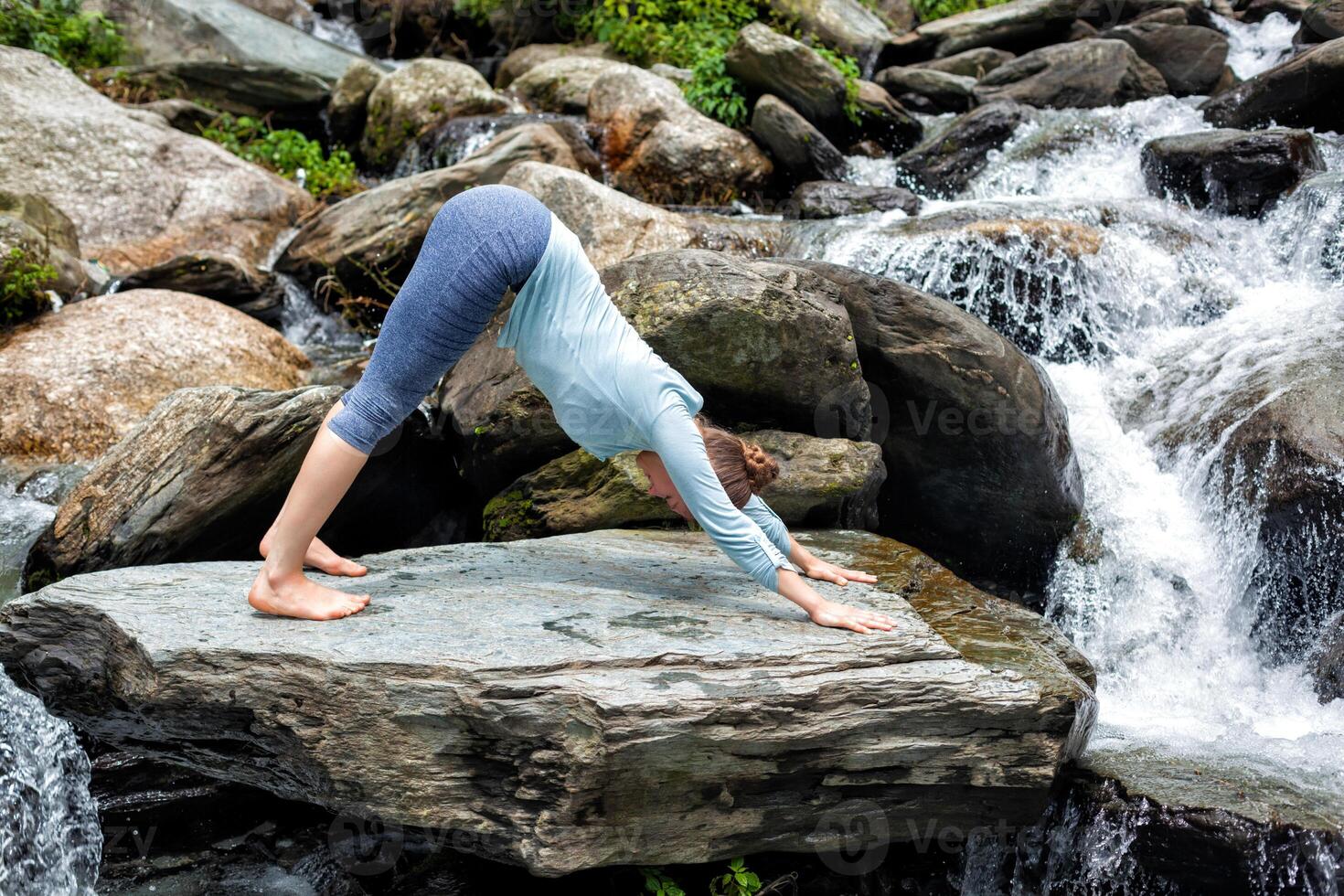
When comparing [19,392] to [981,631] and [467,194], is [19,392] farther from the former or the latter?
[981,631]

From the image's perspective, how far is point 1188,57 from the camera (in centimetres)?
1288

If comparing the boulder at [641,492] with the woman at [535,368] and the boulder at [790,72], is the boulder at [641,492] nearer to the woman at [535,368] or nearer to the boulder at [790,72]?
the woman at [535,368]

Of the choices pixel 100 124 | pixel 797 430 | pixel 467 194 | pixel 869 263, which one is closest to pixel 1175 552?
pixel 797 430

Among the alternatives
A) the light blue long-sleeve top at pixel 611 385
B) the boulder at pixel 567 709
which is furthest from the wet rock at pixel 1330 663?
the light blue long-sleeve top at pixel 611 385

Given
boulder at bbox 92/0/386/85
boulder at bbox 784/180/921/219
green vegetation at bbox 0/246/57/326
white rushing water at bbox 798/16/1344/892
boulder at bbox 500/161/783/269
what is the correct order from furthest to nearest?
boulder at bbox 92/0/386/85 → boulder at bbox 784/180/921/219 → boulder at bbox 500/161/783/269 → green vegetation at bbox 0/246/57/326 → white rushing water at bbox 798/16/1344/892

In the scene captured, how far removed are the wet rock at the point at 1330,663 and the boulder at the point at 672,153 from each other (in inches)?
266

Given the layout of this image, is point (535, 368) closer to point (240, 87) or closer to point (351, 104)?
point (351, 104)

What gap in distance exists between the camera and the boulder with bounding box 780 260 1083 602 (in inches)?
238

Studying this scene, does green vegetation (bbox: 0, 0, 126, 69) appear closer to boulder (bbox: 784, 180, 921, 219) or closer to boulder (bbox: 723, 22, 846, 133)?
boulder (bbox: 723, 22, 846, 133)

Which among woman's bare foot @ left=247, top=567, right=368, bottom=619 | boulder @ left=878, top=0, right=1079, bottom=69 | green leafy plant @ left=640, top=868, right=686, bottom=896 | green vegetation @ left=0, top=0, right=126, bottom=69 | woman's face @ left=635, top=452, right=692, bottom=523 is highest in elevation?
boulder @ left=878, top=0, right=1079, bottom=69

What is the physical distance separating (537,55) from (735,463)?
42.1 ft

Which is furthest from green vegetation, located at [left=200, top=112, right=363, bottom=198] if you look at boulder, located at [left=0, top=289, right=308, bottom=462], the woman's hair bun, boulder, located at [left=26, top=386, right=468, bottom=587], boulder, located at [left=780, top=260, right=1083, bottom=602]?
the woman's hair bun

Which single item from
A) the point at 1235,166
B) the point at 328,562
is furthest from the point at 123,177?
the point at 1235,166

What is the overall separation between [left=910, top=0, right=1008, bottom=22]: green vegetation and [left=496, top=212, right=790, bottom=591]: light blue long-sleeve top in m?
14.5
